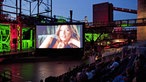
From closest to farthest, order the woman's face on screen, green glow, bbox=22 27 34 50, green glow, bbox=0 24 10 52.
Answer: the woman's face on screen, green glow, bbox=0 24 10 52, green glow, bbox=22 27 34 50


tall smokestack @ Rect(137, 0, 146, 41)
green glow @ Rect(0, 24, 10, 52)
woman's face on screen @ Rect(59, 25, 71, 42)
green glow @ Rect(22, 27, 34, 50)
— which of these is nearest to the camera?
woman's face on screen @ Rect(59, 25, 71, 42)

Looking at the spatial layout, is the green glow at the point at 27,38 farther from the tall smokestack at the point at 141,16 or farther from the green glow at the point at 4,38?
the tall smokestack at the point at 141,16

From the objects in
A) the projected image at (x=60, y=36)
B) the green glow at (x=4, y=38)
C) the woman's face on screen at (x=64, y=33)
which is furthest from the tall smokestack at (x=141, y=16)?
the green glow at (x=4, y=38)

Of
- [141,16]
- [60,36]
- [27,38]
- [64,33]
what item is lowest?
[27,38]

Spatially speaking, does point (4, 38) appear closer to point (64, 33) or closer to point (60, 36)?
point (60, 36)

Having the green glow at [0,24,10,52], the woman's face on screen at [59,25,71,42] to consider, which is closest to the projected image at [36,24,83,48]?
the woman's face on screen at [59,25,71,42]

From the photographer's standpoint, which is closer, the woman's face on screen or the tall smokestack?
A: the woman's face on screen

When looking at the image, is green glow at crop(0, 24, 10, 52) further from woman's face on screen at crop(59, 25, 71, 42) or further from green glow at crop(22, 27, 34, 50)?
woman's face on screen at crop(59, 25, 71, 42)

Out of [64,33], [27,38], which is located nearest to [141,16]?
[27,38]

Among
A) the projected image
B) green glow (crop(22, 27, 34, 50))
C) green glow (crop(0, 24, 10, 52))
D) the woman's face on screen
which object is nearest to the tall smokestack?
the projected image

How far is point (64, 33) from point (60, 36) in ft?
1.53

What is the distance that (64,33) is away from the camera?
22.7m

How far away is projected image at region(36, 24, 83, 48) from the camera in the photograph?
74.2 ft

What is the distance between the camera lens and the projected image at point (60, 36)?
74.2 ft
